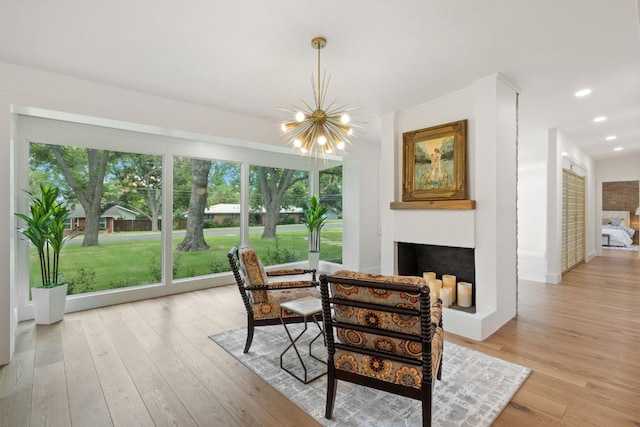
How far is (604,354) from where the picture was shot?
2830mm

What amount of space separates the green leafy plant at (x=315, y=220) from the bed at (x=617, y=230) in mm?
10056

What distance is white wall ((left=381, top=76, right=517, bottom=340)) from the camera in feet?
10.8

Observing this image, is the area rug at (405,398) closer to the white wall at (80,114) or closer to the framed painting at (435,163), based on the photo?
the framed painting at (435,163)

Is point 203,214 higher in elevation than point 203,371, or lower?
higher

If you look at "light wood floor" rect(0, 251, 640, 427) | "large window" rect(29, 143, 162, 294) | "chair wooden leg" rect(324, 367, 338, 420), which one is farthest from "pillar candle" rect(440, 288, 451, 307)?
"large window" rect(29, 143, 162, 294)

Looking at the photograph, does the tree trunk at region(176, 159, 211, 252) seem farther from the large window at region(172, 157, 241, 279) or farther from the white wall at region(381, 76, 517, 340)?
the white wall at region(381, 76, 517, 340)

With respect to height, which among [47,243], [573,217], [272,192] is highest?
[272,192]

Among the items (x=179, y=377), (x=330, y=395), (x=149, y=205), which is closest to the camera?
(x=330, y=395)

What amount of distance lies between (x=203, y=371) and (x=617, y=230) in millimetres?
13214

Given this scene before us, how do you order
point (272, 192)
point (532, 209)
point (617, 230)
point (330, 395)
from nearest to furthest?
point (330, 395), point (272, 192), point (532, 209), point (617, 230)

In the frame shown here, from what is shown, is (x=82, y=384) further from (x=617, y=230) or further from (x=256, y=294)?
(x=617, y=230)

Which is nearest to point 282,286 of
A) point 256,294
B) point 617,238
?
point 256,294

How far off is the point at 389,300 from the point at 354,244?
4.63 m

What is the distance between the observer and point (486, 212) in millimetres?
3334
